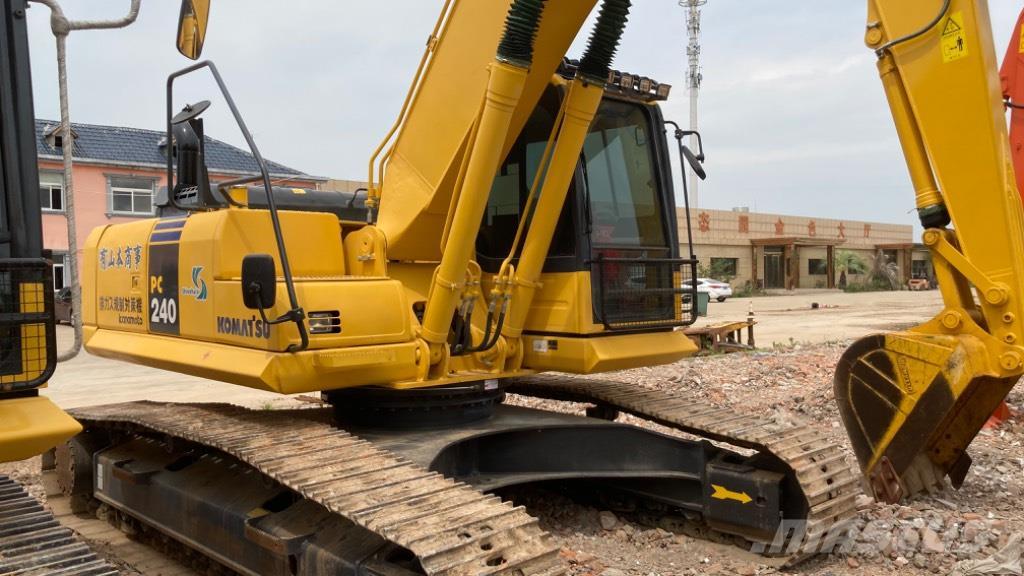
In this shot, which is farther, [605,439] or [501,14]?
[605,439]

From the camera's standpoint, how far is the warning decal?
13.3 ft

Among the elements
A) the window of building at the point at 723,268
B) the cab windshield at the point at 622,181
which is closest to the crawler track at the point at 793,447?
the cab windshield at the point at 622,181

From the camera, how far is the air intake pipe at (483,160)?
165 inches

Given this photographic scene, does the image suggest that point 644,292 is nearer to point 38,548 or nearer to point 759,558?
point 759,558

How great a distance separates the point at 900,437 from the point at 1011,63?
438 cm

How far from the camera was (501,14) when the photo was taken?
458 centimetres

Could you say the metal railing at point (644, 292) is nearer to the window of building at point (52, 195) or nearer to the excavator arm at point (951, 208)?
the excavator arm at point (951, 208)

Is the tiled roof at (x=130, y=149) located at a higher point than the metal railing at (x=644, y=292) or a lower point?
higher

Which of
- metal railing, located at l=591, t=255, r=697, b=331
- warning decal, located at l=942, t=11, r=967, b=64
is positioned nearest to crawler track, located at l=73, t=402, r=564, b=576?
metal railing, located at l=591, t=255, r=697, b=331

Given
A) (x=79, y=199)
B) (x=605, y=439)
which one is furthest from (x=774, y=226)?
(x=605, y=439)

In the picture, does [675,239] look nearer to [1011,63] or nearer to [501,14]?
[501,14]

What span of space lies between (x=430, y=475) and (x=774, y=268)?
4467 cm

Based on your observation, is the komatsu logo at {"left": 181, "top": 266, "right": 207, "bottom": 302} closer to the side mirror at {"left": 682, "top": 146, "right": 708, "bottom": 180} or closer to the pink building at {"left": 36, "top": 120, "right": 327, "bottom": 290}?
the side mirror at {"left": 682, "top": 146, "right": 708, "bottom": 180}

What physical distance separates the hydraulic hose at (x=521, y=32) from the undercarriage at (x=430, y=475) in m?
1.78
